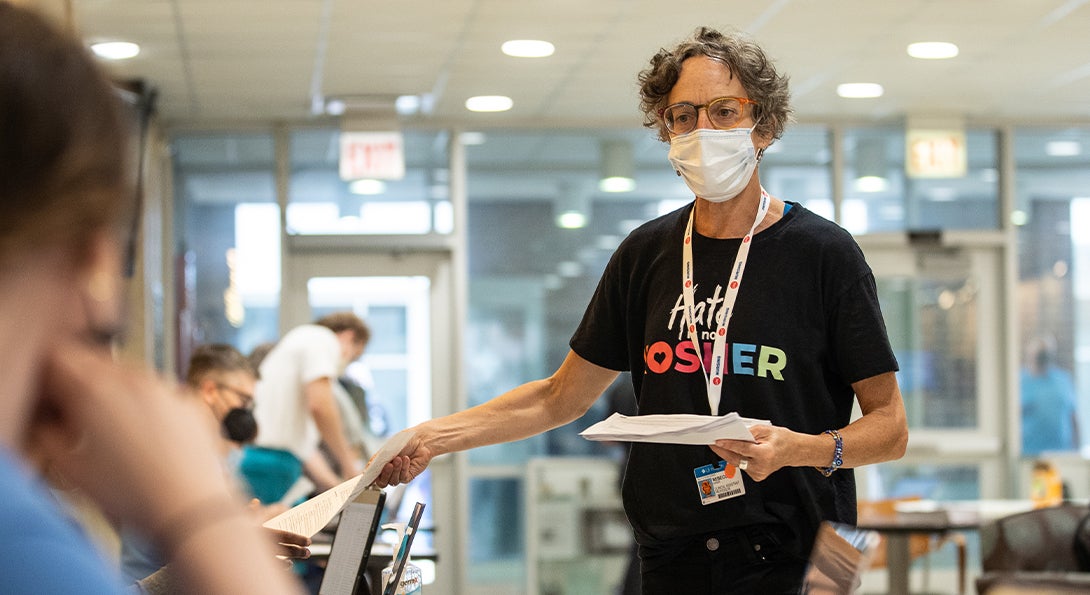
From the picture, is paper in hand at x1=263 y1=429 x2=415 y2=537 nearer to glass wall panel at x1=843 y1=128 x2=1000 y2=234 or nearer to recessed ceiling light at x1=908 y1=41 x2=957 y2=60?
recessed ceiling light at x1=908 y1=41 x2=957 y2=60

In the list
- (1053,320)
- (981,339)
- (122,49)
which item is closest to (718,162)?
(122,49)

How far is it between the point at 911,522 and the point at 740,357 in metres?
3.52

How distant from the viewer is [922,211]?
8.31 meters

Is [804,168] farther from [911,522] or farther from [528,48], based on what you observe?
[911,522]

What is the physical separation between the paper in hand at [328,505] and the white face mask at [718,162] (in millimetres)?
613

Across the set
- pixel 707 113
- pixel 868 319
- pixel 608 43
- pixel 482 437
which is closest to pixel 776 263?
pixel 868 319

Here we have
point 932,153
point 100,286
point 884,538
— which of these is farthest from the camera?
point 932,153

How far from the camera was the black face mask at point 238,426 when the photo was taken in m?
3.91

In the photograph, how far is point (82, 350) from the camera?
A: 49 centimetres

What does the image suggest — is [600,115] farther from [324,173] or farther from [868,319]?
[868,319]

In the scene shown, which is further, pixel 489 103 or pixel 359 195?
pixel 359 195

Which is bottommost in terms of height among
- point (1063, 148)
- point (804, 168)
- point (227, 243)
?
point (227, 243)

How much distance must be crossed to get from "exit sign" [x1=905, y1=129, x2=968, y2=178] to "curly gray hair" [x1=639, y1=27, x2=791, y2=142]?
6.44 meters

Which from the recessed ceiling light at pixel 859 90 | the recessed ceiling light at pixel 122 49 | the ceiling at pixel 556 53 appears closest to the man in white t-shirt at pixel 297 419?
the ceiling at pixel 556 53
